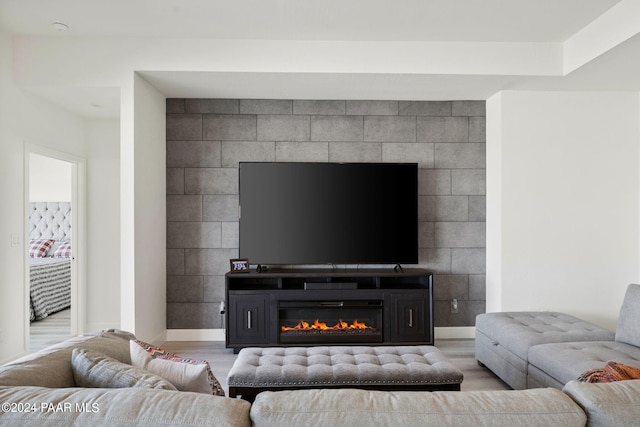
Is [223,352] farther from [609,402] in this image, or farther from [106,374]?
[609,402]

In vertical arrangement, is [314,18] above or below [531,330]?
above

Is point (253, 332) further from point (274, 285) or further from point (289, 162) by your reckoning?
point (289, 162)

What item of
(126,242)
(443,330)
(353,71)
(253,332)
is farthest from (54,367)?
(443,330)

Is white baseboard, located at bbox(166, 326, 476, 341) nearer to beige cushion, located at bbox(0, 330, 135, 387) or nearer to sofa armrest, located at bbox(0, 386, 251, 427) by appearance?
beige cushion, located at bbox(0, 330, 135, 387)

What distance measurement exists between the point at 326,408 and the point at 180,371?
674mm

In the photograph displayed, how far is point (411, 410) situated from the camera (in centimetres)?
120

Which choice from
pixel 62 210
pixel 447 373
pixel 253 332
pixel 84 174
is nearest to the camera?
pixel 447 373

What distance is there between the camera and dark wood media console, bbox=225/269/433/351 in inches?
170

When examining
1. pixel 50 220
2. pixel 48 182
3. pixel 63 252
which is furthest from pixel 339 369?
pixel 48 182

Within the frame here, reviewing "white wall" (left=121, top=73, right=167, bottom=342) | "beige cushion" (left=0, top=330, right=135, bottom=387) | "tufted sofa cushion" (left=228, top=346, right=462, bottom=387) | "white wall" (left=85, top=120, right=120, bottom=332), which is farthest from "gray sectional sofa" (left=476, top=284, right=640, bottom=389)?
"white wall" (left=85, top=120, right=120, bottom=332)

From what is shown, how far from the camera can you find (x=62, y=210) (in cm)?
774

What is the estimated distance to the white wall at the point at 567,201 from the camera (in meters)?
4.46

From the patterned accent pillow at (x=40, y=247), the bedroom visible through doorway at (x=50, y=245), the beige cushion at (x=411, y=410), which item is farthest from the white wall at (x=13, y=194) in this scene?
the patterned accent pillow at (x=40, y=247)

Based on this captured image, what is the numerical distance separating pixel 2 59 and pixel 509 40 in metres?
4.16
